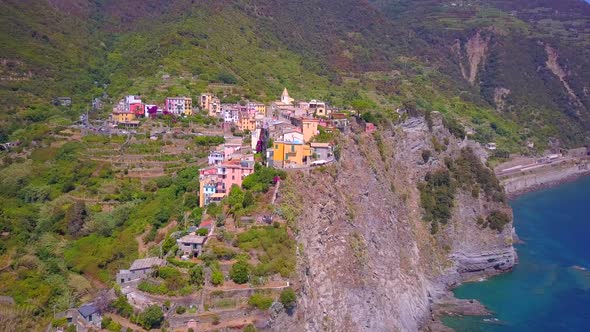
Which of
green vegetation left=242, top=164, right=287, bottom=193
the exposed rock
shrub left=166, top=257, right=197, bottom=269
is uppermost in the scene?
the exposed rock

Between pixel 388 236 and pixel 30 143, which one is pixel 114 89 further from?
pixel 388 236

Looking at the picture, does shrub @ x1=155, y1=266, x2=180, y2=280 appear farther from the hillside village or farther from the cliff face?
the cliff face

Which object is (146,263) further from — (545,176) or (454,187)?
(545,176)

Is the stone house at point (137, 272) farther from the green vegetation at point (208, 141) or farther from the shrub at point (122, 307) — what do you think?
the green vegetation at point (208, 141)

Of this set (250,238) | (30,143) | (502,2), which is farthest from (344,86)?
(502,2)

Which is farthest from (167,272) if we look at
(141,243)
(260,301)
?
(141,243)

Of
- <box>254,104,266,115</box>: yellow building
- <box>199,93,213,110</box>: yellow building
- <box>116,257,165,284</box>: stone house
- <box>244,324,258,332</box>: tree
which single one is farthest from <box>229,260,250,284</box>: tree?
<box>199,93,213,110</box>: yellow building
